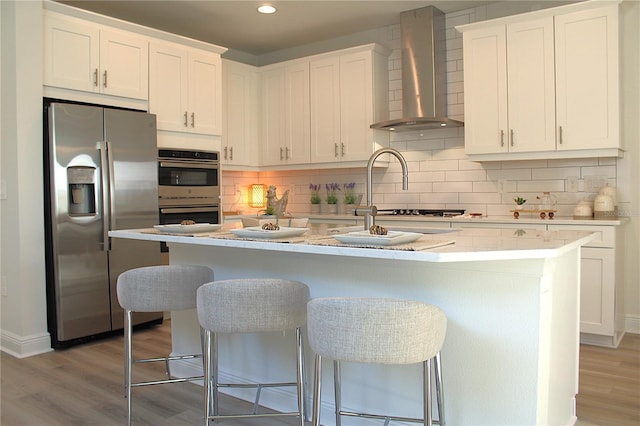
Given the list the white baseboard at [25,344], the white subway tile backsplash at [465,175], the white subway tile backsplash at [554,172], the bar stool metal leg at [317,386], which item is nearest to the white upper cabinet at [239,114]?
the white subway tile backsplash at [465,175]

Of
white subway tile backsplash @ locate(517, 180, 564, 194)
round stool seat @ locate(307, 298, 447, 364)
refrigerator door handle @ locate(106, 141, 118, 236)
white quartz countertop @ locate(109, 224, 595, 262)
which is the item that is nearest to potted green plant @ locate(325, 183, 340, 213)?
white subway tile backsplash @ locate(517, 180, 564, 194)

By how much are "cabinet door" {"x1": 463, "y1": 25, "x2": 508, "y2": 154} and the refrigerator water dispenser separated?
9.49 feet

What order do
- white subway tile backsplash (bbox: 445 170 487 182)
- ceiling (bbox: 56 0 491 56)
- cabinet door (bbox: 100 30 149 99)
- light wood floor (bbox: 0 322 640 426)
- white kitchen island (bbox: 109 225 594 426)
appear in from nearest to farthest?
1. white kitchen island (bbox: 109 225 594 426)
2. light wood floor (bbox: 0 322 640 426)
3. cabinet door (bbox: 100 30 149 99)
4. ceiling (bbox: 56 0 491 56)
5. white subway tile backsplash (bbox: 445 170 487 182)

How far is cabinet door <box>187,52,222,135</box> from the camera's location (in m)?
4.77

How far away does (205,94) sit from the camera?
490cm

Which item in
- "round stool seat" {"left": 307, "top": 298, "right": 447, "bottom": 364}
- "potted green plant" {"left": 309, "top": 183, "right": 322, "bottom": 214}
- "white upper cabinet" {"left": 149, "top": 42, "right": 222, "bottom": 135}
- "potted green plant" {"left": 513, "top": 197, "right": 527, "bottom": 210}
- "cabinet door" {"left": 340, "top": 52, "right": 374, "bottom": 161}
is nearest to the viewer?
"round stool seat" {"left": 307, "top": 298, "right": 447, "bottom": 364}

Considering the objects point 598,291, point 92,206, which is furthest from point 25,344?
point 598,291

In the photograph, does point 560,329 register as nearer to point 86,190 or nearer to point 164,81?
point 86,190

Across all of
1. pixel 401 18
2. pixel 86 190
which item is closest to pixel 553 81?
pixel 401 18

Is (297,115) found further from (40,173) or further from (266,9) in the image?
(40,173)

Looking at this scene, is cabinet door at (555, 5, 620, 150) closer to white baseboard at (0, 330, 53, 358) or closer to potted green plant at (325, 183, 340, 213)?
potted green plant at (325, 183, 340, 213)

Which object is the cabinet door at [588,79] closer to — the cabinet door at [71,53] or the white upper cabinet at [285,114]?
the white upper cabinet at [285,114]

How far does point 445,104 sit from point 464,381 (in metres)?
3.25

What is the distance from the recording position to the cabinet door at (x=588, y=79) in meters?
3.79
